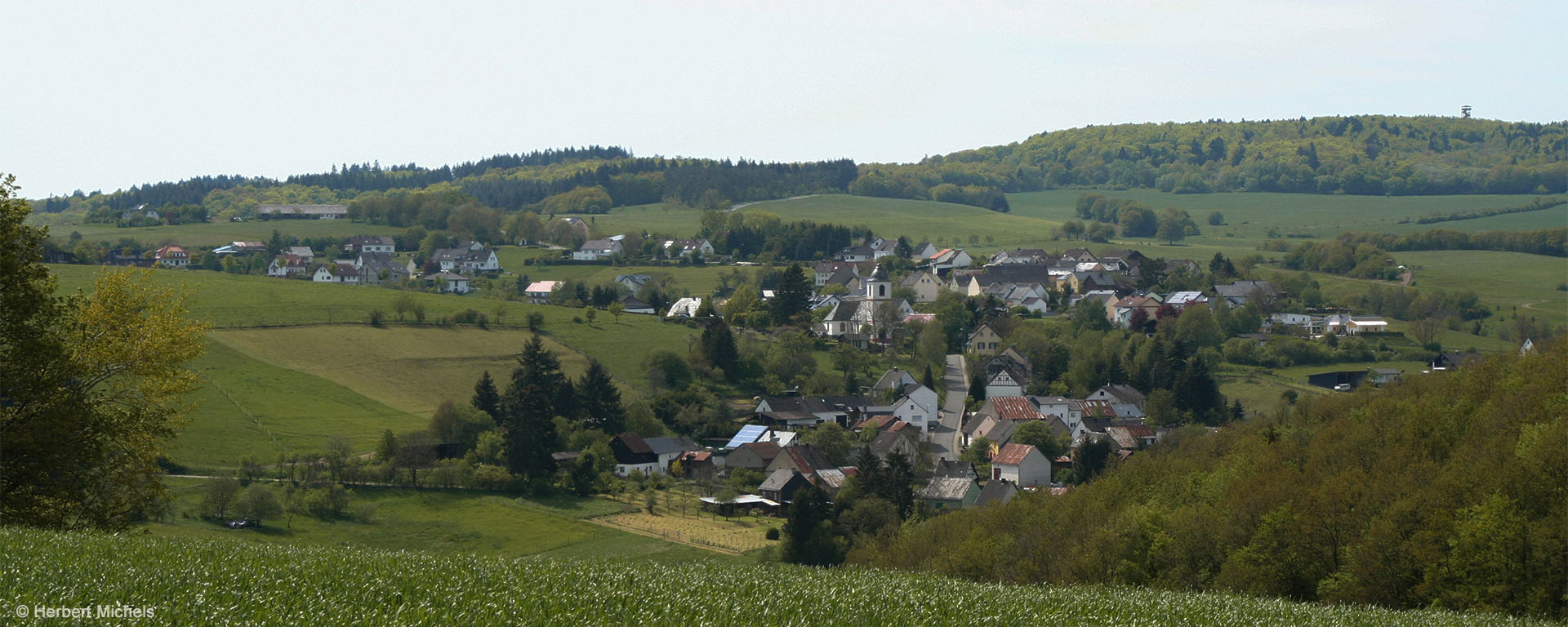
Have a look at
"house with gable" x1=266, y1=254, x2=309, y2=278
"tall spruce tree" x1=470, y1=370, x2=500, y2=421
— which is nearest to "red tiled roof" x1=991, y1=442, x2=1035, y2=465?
"tall spruce tree" x1=470, y1=370, x2=500, y2=421

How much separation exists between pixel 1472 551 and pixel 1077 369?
55428mm

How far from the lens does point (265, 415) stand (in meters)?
53.9

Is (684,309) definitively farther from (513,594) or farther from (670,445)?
(513,594)

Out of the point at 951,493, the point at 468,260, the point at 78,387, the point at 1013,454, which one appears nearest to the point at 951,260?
the point at 468,260

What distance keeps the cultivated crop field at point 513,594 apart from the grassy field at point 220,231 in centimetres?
11707

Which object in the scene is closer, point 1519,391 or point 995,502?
point 1519,391

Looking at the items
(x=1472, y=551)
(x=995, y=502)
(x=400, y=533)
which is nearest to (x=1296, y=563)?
(x=1472, y=551)

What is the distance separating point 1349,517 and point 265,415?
42.6m

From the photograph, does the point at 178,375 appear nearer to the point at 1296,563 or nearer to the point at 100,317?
the point at 100,317

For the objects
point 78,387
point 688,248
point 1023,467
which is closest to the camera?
point 78,387

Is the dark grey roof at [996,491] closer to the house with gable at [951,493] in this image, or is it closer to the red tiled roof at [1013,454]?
the house with gable at [951,493]

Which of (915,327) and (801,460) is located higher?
(915,327)

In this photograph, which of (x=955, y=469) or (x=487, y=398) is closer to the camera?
(x=955, y=469)

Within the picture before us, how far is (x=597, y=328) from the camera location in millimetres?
81125
